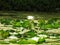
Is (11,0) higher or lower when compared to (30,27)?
higher

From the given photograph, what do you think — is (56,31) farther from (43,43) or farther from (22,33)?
(43,43)

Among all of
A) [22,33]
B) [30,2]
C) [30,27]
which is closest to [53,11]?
[30,2]

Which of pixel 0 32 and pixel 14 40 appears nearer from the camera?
pixel 14 40

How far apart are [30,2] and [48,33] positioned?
351cm

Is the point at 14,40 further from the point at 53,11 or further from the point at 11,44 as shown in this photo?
the point at 53,11

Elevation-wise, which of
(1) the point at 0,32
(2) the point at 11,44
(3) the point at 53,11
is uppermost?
(3) the point at 53,11

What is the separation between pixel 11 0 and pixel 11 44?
4.13m

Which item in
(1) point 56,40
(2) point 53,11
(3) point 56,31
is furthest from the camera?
(2) point 53,11

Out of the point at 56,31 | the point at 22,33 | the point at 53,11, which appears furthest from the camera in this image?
the point at 53,11

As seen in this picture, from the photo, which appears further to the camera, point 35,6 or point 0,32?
point 35,6

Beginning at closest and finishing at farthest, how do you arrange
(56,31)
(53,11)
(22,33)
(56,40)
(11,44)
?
(11,44)
(56,40)
(22,33)
(56,31)
(53,11)

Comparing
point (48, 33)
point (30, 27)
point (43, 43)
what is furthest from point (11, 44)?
point (30, 27)

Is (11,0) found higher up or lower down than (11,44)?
higher up

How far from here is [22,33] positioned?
3.07 metres
